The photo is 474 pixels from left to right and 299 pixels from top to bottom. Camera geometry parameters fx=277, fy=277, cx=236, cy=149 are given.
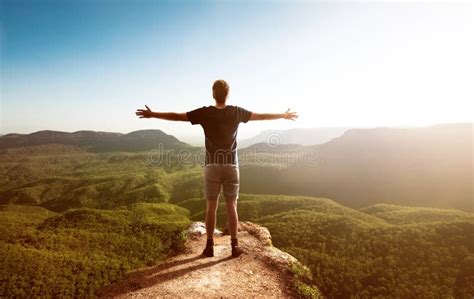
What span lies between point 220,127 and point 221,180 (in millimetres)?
1225

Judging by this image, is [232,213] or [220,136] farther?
[232,213]

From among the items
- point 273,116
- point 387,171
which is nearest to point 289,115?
point 273,116

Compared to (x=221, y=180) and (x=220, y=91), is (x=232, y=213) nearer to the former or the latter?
(x=221, y=180)

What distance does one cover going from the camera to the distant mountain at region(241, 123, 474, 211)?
127 m

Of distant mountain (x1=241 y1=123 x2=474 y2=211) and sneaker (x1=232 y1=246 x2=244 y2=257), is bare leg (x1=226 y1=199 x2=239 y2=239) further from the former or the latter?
distant mountain (x1=241 y1=123 x2=474 y2=211)

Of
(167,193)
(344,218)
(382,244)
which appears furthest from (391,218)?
(167,193)

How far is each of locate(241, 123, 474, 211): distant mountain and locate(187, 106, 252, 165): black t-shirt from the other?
131976 mm

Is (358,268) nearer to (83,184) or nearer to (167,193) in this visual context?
(167,193)

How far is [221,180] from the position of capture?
20.8 feet

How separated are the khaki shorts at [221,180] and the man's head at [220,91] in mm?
1459

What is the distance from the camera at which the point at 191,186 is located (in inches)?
5846

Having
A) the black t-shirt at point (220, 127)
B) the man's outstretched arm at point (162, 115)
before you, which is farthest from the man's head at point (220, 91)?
the man's outstretched arm at point (162, 115)

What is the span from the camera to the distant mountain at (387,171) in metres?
127

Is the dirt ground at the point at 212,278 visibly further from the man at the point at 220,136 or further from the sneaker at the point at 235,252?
the man at the point at 220,136
